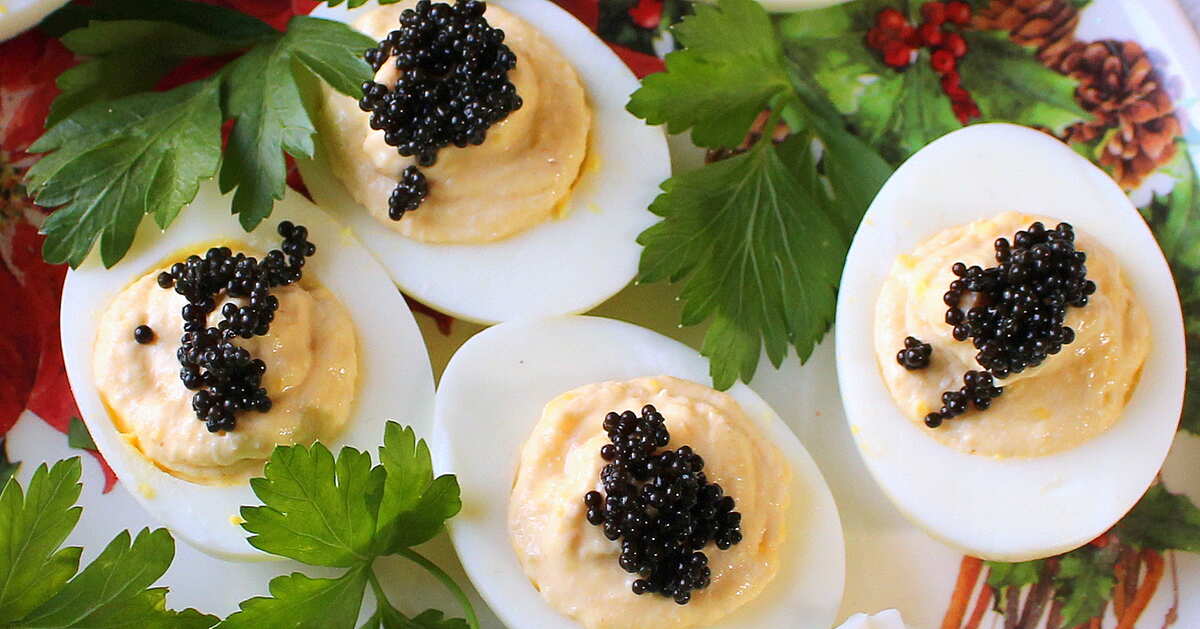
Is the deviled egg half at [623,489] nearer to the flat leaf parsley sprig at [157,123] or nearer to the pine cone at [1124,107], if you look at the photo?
the flat leaf parsley sprig at [157,123]

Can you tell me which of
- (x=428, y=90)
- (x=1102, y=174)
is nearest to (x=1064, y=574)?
(x=1102, y=174)

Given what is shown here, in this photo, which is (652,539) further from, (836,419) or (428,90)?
(428,90)

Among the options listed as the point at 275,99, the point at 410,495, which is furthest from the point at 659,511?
the point at 275,99

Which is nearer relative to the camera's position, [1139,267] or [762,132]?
[1139,267]

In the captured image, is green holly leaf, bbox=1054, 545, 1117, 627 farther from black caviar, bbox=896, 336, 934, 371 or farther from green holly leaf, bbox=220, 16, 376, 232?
green holly leaf, bbox=220, 16, 376, 232

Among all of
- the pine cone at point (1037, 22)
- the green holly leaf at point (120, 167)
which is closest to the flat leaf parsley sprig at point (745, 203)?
the pine cone at point (1037, 22)

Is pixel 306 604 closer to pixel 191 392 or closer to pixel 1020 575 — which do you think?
pixel 191 392
